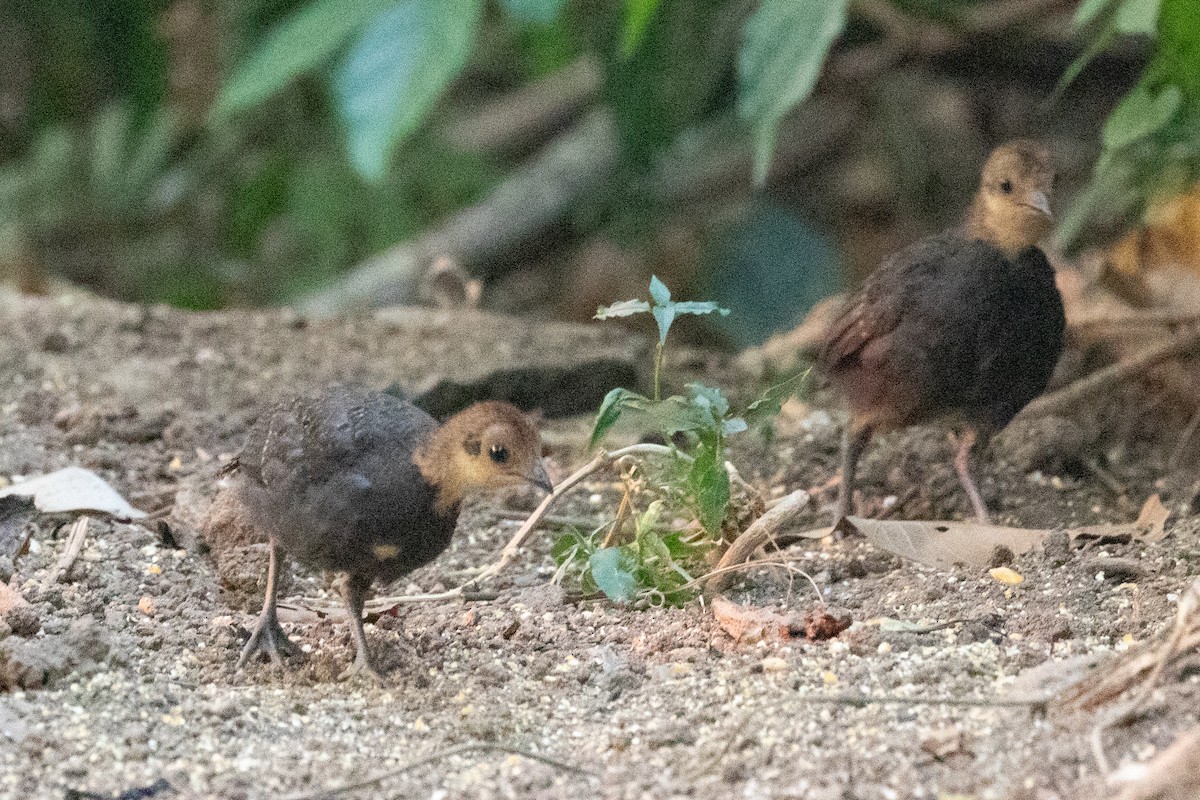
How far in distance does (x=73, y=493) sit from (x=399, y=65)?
5.02 feet

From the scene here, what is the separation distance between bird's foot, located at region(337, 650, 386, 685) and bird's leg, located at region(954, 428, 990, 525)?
1972mm

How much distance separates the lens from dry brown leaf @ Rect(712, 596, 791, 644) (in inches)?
138

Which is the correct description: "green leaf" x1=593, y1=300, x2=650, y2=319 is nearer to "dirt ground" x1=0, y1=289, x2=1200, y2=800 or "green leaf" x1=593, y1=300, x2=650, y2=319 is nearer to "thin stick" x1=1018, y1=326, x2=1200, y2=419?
"dirt ground" x1=0, y1=289, x2=1200, y2=800

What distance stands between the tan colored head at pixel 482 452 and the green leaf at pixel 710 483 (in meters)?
0.44

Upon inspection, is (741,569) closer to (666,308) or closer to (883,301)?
(666,308)

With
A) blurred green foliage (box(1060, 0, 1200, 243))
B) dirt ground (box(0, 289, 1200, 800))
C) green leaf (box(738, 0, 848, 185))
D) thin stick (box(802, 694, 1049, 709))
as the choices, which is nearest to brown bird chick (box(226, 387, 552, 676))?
dirt ground (box(0, 289, 1200, 800))

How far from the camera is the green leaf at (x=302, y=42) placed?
12.7ft

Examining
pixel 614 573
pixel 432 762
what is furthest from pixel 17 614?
pixel 614 573

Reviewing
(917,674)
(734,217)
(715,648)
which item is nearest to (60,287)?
(734,217)

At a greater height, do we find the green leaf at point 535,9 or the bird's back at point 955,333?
the green leaf at point 535,9

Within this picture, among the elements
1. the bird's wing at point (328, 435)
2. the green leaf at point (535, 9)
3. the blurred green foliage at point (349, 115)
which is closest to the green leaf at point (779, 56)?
the blurred green foliage at point (349, 115)

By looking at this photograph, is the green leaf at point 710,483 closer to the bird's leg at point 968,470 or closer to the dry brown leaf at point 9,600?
the bird's leg at point 968,470

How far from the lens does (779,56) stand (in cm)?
443

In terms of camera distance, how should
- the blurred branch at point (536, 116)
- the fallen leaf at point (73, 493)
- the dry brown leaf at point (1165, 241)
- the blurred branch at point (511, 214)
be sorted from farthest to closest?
the blurred branch at point (536, 116), the blurred branch at point (511, 214), the dry brown leaf at point (1165, 241), the fallen leaf at point (73, 493)
